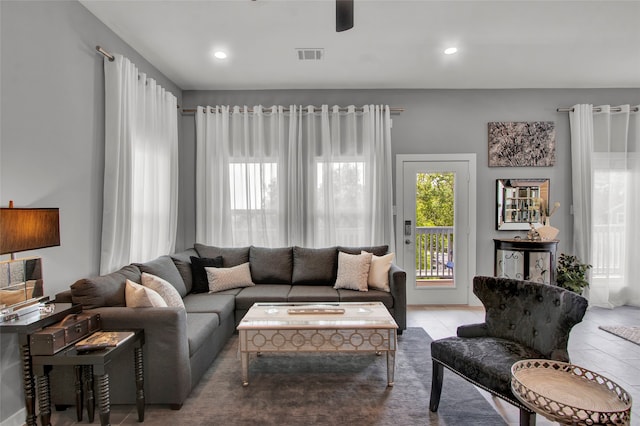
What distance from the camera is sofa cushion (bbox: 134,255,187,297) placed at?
118 inches

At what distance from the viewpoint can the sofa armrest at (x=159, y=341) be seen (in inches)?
85.3

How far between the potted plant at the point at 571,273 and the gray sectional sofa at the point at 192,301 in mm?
2436

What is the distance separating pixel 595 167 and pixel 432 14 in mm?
3441

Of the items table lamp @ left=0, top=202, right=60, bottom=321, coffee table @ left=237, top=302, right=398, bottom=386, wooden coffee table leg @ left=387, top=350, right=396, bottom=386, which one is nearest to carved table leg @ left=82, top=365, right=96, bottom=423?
table lamp @ left=0, top=202, right=60, bottom=321

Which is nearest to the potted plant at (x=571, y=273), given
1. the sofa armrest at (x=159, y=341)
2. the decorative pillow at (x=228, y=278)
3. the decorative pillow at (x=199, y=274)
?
the decorative pillow at (x=228, y=278)

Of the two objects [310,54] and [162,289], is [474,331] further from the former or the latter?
[310,54]

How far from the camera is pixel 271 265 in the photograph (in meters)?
4.09

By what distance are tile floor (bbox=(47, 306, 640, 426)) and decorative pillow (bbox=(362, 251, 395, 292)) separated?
650 millimetres

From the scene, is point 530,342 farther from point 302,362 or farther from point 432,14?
point 432,14

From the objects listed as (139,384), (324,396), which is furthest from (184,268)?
(324,396)

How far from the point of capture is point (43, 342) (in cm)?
175

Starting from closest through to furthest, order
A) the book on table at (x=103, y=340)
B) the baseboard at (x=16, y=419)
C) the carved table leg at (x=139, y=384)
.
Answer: the book on table at (x=103, y=340), the baseboard at (x=16, y=419), the carved table leg at (x=139, y=384)

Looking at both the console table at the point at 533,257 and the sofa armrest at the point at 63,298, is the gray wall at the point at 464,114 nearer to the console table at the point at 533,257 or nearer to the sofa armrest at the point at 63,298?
the console table at the point at 533,257

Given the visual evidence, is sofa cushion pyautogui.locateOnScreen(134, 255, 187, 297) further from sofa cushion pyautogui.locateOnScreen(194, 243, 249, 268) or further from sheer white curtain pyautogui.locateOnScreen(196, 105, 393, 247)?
sheer white curtain pyautogui.locateOnScreen(196, 105, 393, 247)
